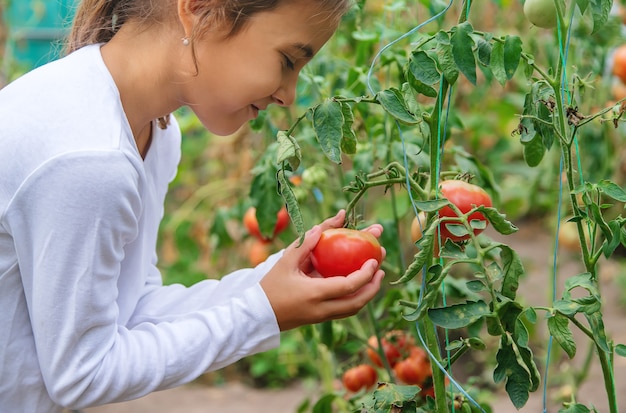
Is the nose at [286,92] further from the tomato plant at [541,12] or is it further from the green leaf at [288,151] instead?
the tomato plant at [541,12]

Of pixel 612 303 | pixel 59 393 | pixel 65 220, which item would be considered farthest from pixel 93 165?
pixel 612 303

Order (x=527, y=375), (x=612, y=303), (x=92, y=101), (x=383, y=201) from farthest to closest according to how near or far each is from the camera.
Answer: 1. (x=612, y=303)
2. (x=383, y=201)
3. (x=92, y=101)
4. (x=527, y=375)

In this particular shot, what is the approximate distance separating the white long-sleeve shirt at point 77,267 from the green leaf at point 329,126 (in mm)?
264

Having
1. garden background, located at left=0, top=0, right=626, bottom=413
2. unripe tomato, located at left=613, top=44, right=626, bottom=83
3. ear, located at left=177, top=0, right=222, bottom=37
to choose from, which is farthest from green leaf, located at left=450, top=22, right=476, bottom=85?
unripe tomato, located at left=613, top=44, right=626, bottom=83

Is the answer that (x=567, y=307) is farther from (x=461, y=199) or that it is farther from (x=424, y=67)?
(x=424, y=67)

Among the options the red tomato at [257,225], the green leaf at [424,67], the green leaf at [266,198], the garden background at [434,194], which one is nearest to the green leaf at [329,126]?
the garden background at [434,194]

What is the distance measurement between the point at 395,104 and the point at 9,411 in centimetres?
70

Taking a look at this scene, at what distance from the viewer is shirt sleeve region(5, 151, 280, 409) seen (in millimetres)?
1000

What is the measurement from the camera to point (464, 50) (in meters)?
0.92

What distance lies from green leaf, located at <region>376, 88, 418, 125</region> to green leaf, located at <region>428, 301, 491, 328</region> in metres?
0.22

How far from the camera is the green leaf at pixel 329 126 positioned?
94 centimetres

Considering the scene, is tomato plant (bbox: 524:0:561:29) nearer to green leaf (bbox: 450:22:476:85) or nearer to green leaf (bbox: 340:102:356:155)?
green leaf (bbox: 450:22:476:85)

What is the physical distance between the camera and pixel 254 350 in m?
1.15

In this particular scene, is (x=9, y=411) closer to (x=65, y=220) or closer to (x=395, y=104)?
(x=65, y=220)
